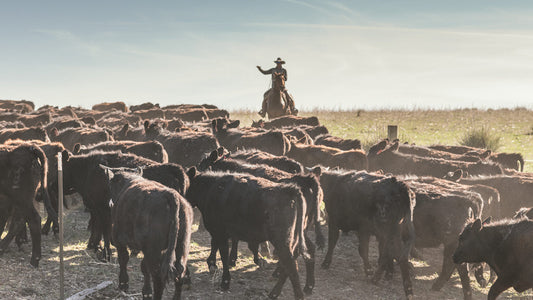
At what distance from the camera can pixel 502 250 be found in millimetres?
8164

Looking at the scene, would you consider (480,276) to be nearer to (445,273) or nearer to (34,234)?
(445,273)

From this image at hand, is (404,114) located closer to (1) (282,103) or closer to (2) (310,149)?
(1) (282,103)

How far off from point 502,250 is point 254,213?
12.5ft

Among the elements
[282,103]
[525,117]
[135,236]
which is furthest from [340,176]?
[525,117]

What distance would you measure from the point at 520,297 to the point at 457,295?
4.04 feet

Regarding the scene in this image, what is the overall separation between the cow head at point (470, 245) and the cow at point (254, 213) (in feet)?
8.08

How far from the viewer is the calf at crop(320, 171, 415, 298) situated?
9.00 meters

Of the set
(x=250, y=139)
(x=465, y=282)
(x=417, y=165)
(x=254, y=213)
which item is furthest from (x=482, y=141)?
(x=254, y=213)

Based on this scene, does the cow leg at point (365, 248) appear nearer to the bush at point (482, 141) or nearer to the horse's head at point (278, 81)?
the bush at point (482, 141)

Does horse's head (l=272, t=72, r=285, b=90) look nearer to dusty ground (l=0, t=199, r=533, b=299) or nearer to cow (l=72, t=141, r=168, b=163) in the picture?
cow (l=72, t=141, r=168, b=163)

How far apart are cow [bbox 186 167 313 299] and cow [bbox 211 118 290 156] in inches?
204

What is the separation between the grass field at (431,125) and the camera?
32.0 meters

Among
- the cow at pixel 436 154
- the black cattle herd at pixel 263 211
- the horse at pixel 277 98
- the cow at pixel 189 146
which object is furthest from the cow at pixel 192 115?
the black cattle herd at pixel 263 211

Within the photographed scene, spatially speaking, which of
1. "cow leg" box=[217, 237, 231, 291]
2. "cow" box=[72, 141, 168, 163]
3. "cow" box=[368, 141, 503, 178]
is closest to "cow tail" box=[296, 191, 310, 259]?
"cow leg" box=[217, 237, 231, 291]
